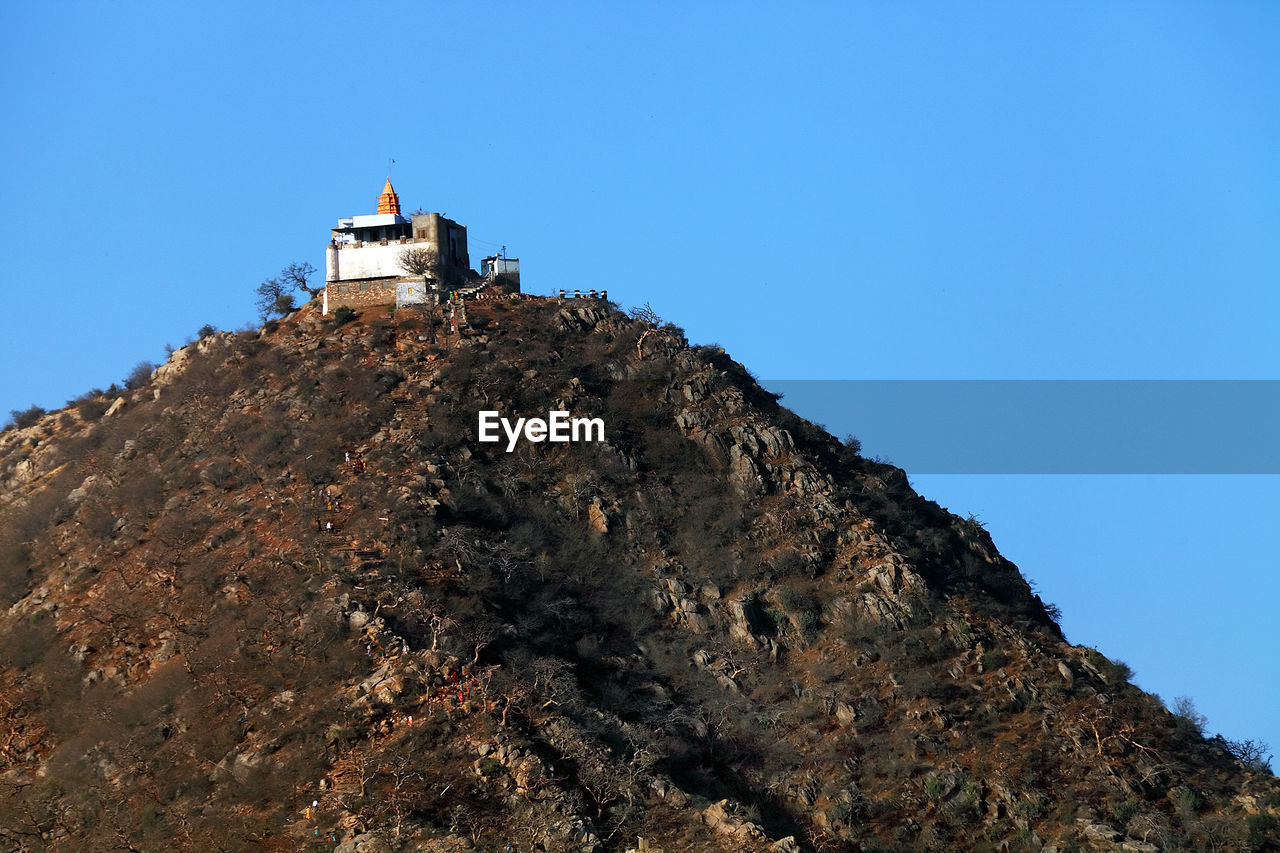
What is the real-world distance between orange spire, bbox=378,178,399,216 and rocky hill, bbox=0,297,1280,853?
9.92 metres

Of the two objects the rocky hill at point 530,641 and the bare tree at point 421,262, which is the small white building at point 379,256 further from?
the rocky hill at point 530,641

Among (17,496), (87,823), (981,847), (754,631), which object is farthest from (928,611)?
(17,496)

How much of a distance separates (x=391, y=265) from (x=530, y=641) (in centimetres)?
2931

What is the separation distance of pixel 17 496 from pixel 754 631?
115 ft

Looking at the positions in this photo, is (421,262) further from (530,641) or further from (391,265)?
(530,641)

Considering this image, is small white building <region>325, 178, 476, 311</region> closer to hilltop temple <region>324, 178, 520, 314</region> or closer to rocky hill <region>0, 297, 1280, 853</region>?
hilltop temple <region>324, 178, 520, 314</region>

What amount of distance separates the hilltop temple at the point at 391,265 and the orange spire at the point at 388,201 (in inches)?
60.8

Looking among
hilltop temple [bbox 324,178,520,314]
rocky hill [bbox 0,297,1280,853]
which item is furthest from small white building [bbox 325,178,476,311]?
rocky hill [bbox 0,297,1280,853]

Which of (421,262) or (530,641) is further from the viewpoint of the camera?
(421,262)

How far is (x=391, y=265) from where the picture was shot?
88375 millimetres

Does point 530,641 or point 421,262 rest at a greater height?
point 421,262

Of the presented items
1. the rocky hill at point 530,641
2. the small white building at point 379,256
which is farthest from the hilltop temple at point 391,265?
the rocky hill at point 530,641

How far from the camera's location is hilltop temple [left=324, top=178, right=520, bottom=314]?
87875 millimetres

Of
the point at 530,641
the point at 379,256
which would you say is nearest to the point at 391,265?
the point at 379,256
